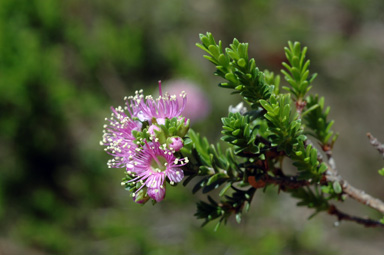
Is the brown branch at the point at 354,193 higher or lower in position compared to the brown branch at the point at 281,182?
lower

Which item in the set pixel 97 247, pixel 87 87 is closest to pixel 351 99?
pixel 87 87

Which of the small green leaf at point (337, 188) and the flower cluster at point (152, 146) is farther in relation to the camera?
the small green leaf at point (337, 188)

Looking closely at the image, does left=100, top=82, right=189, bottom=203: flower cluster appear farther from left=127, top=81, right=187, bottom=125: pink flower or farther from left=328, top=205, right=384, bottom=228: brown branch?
left=328, top=205, right=384, bottom=228: brown branch

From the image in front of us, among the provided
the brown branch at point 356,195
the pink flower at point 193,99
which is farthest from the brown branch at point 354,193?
the pink flower at point 193,99

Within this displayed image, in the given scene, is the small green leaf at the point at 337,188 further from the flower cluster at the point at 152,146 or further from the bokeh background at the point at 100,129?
the bokeh background at the point at 100,129

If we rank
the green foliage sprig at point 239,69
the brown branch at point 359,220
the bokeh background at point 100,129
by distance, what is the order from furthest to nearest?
the bokeh background at point 100,129 → the brown branch at point 359,220 → the green foliage sprig at point 239,69

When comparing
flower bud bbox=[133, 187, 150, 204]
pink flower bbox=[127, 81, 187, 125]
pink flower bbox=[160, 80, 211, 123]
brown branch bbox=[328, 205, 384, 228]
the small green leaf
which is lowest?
brown branch bbox=[328, 205, 384, 228]

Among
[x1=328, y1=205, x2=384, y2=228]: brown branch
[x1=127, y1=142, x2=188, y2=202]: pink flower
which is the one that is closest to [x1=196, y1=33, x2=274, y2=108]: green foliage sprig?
[x1=127, y1=142, x2=188, y2=202]: pink flower

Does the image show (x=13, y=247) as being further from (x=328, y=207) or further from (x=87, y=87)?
(x=328, y=207)

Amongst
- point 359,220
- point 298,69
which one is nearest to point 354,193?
point 359,220

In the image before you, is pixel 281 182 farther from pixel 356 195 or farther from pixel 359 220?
pixel 359 220
